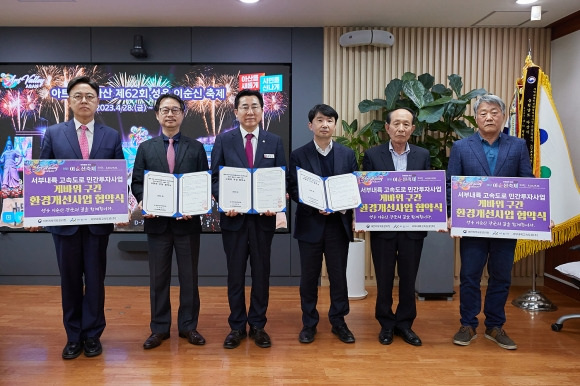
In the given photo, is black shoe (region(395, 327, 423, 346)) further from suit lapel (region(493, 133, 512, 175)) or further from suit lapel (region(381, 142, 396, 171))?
suit lapel (region(493, 133, 512, 175))

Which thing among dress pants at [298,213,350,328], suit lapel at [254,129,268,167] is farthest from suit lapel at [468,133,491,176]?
suit lapel at [254,129,268,167]

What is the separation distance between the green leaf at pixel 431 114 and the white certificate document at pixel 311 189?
185 cm

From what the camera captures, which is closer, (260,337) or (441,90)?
(260,337)

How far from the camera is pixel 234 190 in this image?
10.3 feet

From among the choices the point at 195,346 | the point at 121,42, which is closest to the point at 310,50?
the point at 121,42

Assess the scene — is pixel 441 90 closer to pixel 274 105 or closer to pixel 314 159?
pixel 274 105

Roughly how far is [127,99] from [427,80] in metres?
3.26

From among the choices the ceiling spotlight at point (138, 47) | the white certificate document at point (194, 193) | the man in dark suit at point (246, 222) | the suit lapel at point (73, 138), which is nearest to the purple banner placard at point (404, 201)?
the man in dark suit at point (246, 222)

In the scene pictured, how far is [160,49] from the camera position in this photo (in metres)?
5.16

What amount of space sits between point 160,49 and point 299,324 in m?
3.33

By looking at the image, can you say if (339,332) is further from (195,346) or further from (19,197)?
(19,197)

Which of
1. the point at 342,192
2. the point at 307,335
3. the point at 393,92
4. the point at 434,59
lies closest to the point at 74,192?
the point at 342,192

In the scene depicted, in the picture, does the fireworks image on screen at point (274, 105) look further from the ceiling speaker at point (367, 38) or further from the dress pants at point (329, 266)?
the dress pants at point (329, 266)

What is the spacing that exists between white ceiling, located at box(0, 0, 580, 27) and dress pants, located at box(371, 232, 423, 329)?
7.70ft
